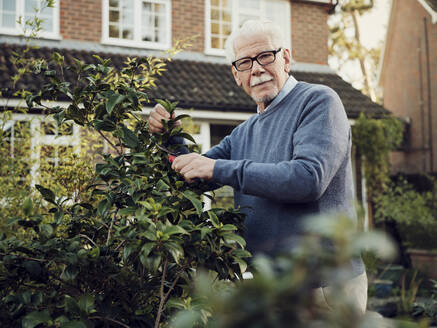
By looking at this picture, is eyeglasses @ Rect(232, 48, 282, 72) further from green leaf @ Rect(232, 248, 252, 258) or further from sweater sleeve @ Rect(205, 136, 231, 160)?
green leaf @ Rect(232, 248, 252, 258)

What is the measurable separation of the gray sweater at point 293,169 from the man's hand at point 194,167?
3 centimetres

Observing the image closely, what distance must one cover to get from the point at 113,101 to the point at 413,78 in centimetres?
1526

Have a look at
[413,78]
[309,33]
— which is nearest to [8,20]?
[309,33]

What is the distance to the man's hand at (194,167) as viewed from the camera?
6.35 ft

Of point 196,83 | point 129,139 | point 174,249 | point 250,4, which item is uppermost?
point 250,4

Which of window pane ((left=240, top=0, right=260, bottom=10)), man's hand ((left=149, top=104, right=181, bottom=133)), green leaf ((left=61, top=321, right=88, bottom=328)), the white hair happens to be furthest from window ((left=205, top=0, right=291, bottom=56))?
green leaf ((left=61, top=321, right=88, bottom=328))

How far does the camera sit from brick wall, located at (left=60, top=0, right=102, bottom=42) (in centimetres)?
993

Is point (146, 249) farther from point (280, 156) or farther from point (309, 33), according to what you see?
point (309, 33)

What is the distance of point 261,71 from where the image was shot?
2330 mm

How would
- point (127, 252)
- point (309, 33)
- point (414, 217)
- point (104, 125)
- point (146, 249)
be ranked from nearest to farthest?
1. point (146, 249)
2. point (127, 252)
3. point (104, 125)
4. point (414, 217)
5. point (309, 33)

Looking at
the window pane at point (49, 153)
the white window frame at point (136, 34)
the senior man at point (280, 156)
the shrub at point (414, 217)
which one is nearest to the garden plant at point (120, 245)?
the senior man at point (280, 156)

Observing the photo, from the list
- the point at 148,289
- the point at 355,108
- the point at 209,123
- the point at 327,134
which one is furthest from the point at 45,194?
the point at 355,108

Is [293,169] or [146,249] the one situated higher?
[293,169]

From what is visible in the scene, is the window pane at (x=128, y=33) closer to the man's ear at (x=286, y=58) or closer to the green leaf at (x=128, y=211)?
the man's ear at (x=286, y=58)
